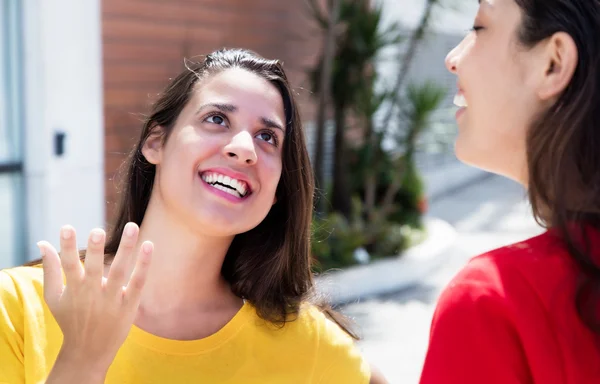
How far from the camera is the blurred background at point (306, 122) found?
5316 millimetres

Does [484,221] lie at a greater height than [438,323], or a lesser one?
lesser

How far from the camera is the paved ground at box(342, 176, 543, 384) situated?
552 cm

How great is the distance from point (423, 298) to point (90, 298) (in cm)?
593

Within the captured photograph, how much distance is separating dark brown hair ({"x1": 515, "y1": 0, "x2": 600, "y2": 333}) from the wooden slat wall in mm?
4485

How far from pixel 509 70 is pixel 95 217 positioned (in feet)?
15.7

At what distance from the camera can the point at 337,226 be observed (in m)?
7.66

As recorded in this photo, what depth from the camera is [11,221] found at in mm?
5359

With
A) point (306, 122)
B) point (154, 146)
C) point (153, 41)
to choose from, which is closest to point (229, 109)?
point (154, 146)

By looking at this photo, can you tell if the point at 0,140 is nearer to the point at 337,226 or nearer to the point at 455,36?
the point at 337,226

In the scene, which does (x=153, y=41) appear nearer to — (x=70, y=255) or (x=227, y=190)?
(x=227, y=190)

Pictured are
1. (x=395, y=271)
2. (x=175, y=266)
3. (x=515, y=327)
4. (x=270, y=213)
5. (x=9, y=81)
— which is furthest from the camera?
(x=395, y=271)

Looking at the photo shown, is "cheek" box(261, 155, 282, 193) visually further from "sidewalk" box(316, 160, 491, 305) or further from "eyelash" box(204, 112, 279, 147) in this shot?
"sidewalk" box(316, 160, 491, 305)

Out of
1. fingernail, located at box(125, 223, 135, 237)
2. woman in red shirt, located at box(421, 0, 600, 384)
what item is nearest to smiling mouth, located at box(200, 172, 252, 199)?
fingernail, located at box(125, 223, 135, 237)

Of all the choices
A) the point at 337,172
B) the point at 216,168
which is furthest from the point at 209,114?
the point at 337,172
